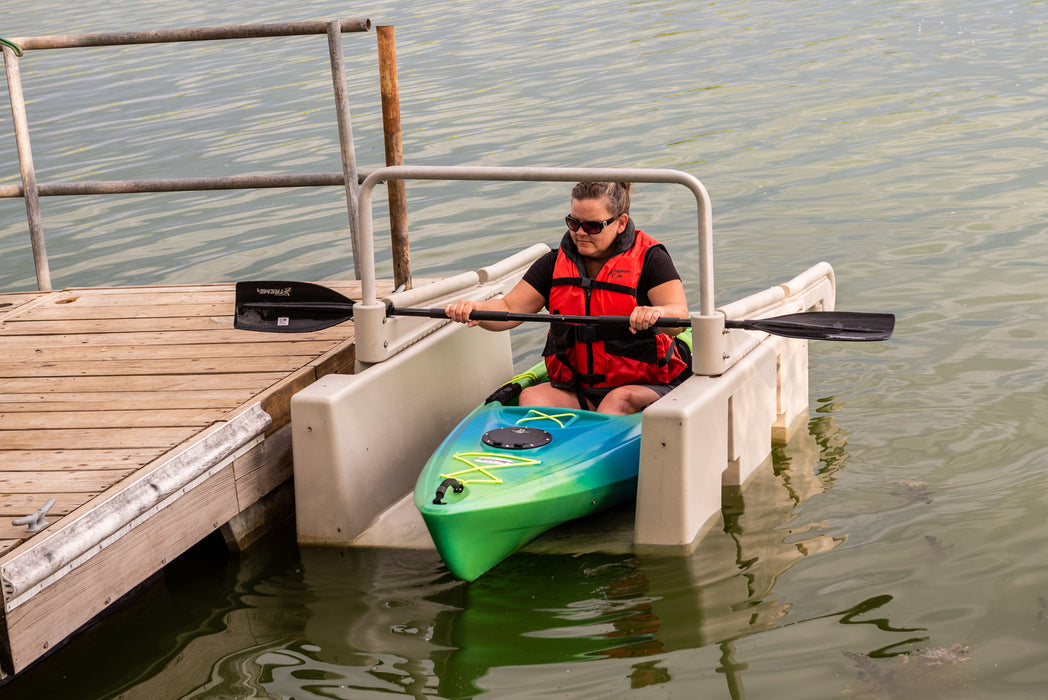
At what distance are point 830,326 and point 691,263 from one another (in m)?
3.76

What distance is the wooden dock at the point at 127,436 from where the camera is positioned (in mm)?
3508

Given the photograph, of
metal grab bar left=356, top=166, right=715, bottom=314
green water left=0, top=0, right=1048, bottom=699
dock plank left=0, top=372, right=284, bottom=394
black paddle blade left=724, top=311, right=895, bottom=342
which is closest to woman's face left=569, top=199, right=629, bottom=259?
metal grab bar left=356, top=166, right=715, bottom=314

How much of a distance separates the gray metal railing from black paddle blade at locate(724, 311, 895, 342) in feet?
8.16

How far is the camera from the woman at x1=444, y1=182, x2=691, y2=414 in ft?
15.0

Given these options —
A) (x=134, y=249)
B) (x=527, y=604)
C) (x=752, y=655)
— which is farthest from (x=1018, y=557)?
(x=134, y=249)

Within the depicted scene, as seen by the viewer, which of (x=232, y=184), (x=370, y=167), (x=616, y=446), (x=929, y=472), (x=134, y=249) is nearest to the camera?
(x=616, y=446)

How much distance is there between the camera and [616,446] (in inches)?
171

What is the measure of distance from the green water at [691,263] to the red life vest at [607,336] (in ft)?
1.99

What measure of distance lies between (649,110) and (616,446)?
27.7 feet

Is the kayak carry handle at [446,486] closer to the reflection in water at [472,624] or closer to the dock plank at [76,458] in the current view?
the reflection in water at [472,624]

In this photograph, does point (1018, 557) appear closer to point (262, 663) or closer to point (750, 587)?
point (750, 587)

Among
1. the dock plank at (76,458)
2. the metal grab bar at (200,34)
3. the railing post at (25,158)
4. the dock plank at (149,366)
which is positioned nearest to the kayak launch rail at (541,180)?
the dock plank at (149,366)

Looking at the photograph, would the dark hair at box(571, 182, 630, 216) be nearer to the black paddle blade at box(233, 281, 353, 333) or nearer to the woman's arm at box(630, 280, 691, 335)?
the woman's arm at box(630, 280, 691, 335)

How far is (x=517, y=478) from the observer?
4105 millimetres
